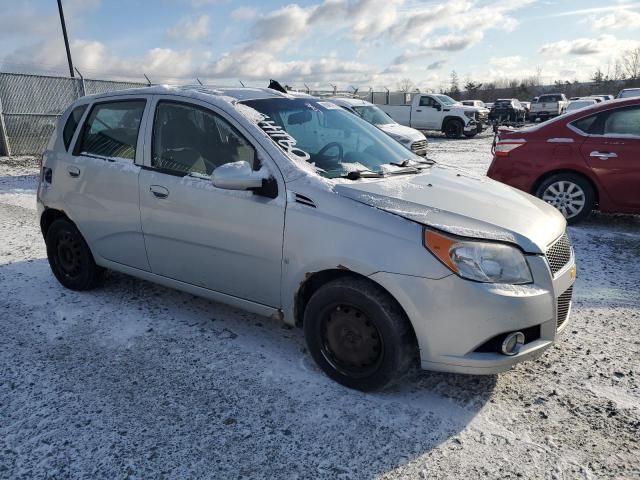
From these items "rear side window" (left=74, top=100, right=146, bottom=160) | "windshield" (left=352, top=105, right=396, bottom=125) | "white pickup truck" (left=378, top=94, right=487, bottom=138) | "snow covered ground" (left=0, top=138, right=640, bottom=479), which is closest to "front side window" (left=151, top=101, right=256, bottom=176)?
"rear side window" (left=74, top=100, right=146, bottom=160)

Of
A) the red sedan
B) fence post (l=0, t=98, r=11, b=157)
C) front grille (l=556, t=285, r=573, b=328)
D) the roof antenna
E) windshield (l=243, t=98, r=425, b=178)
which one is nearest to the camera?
front grille (l=556, t=285, r=573, b=328)

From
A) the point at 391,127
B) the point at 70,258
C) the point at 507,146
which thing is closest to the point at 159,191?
the point at 70,258

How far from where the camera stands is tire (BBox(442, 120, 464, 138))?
23667 millimetres

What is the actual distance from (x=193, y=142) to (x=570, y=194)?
16.2 feet

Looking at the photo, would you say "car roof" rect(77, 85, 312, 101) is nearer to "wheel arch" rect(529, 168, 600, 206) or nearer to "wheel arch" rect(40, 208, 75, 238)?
"wheel arch" rect(40, 208, 75, 238)

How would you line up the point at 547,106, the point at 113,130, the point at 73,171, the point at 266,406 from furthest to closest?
the point at 547,106 < the point at 73,171 < the point at 113,130 < the point at 266,406

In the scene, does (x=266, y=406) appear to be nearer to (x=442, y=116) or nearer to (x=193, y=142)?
(x=193, y=142)

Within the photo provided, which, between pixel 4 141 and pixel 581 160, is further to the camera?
pixel 4 141

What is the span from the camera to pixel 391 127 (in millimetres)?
12367

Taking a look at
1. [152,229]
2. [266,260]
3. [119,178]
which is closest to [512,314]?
[266,260]

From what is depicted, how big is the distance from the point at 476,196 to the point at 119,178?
260 centimetres

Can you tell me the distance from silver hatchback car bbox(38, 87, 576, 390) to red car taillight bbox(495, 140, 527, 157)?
315cm

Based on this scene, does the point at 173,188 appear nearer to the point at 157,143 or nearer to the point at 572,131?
the point at 157,143

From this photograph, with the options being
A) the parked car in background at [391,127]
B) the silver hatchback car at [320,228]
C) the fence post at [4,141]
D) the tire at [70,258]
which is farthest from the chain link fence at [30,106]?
the silver hatchback car at [320,228]
